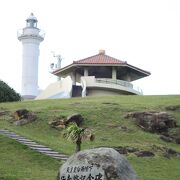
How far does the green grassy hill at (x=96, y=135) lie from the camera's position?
22672 mm

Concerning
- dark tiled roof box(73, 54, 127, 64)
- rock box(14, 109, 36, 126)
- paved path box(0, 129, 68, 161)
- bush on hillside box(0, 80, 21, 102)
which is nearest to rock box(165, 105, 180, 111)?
rock box(14, 109, 36, 126)

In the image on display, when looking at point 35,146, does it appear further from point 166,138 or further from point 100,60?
point 100,60

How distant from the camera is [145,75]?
191 feet

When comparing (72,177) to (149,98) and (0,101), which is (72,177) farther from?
(0,101)

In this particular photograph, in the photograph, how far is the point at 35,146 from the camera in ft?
85.4

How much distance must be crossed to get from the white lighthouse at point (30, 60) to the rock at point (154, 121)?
3840 cm

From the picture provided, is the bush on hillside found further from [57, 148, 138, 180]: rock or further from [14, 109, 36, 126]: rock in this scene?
[57, 148, 138, 180]: rock

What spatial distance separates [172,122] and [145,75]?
2598 cm

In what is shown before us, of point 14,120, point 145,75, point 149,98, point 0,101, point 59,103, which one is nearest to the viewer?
point 14,120

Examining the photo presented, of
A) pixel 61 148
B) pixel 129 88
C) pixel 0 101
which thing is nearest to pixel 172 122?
pixel 61 148

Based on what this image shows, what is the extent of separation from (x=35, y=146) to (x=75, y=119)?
5.95m

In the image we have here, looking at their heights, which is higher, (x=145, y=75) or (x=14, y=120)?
(x=145, y=75)

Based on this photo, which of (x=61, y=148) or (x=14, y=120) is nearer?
(x=61, y=148)

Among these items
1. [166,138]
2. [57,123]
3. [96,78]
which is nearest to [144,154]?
[166,138]
